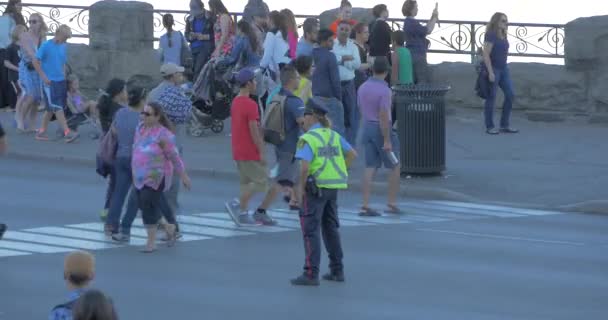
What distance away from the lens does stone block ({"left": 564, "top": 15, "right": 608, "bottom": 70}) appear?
2360 centimetres

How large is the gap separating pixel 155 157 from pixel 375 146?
3.34m

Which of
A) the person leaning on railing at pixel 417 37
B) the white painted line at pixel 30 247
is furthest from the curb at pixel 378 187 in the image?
the white painted line at pixel 30 247

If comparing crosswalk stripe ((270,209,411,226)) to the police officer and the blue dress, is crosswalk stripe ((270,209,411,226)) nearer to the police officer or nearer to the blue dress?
the police officer

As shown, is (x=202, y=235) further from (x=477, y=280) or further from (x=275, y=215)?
(x=477, y=280)

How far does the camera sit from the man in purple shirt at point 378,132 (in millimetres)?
16078

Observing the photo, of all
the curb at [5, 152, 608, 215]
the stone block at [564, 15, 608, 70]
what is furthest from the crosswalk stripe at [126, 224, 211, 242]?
the stone block at [564, 15, 608, 70]

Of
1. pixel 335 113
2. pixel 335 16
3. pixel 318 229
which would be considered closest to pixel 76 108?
pixel 335 16

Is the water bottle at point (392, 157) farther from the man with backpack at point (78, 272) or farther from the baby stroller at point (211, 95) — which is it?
the man with backpack at point (78, 272)

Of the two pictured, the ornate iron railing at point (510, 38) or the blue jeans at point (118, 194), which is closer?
the blue jeans at point (118, 194)

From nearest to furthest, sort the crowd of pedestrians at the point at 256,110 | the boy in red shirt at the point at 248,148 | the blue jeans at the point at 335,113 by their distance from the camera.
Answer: the crowd of pedestrians at the point at 256,110 → the boy in red shirt at the point at 248,148 → the blue jeans at the point at 335,113

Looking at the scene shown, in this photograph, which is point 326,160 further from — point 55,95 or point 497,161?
point 55,95

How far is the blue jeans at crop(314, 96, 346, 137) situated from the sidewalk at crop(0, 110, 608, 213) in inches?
27.2

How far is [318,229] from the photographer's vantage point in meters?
12.6

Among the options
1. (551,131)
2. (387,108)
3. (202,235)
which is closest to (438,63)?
(551,131)
